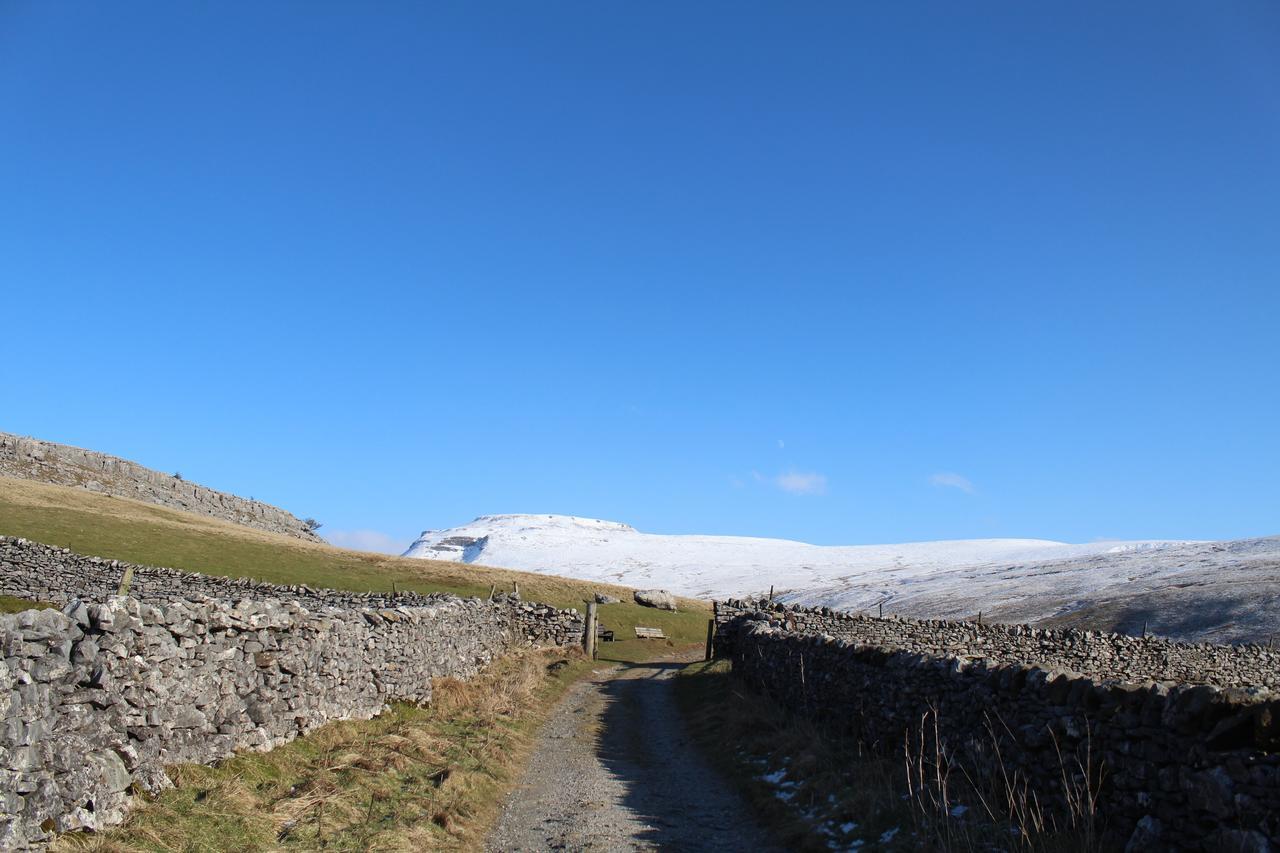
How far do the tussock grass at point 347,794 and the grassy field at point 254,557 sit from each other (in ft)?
72.9

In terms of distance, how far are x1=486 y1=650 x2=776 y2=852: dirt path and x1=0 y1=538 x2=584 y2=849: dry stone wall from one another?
3913mm

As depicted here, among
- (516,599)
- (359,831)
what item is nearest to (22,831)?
(359,831)

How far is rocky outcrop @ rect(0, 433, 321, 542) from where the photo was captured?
6950 cm

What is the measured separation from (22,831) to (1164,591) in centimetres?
5755

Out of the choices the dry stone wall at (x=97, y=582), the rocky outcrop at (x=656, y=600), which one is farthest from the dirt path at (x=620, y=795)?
the rocky outcrop at (x=656, y=600)

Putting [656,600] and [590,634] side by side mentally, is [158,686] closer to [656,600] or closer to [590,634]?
[590,634]

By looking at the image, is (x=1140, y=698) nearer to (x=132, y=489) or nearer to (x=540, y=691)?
(x=540, y=691)

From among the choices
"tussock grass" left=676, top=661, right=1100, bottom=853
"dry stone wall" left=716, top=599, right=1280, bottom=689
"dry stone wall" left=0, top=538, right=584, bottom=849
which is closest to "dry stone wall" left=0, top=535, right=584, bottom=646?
"dry stone wall" left=0, top=538, right=584, bottom=849

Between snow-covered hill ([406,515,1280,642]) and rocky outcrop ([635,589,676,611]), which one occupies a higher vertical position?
snow-covered hill ([406,515,1280,642])

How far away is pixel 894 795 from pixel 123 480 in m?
81.3

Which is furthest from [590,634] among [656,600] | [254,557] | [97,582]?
[254,557]

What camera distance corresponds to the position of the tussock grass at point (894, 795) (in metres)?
8.74

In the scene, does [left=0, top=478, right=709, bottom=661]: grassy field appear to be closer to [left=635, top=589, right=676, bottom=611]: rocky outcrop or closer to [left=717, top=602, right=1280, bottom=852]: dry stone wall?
[left=635, top=589, right=676, bottom=611]: rocky outcrop

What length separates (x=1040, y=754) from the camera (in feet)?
31.6
